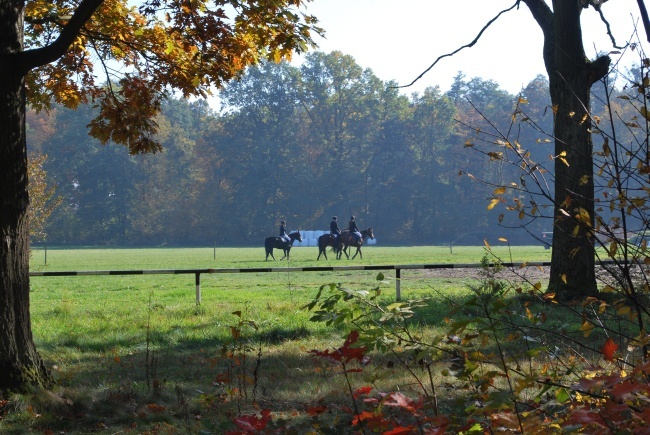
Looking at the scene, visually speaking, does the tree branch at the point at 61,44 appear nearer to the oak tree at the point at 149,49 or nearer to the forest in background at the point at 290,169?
the oak tree at the point at 149,49

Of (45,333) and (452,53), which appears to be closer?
(452,53)

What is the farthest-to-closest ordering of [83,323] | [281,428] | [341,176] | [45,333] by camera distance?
[341,176] < [83,323] < [45,333] < [281,428]

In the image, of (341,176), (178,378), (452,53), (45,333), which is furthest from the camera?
(341,176)

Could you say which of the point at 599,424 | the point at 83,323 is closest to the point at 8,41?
the point at 599,424

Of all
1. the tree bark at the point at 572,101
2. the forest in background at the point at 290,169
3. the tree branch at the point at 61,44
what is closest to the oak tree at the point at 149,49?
the tree branch at the point at 61,44

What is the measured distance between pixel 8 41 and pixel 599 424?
578 cm

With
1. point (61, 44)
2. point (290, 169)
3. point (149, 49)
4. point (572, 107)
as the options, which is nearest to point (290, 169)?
point (290, 169)

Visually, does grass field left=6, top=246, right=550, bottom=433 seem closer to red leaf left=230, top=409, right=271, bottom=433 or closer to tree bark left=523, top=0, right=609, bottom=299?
red leaf left=230, top=409, right=271, bottom=433

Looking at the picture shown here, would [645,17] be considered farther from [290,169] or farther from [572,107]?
[290,169]

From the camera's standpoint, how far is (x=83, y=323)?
12.8m

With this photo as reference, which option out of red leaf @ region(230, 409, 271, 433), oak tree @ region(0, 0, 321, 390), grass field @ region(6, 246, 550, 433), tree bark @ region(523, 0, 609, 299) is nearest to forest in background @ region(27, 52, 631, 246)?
grass field @ region(6, 246, 550, 433)

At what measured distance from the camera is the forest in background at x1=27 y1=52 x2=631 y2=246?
82.8m

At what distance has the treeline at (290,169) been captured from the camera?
82875 millimetres

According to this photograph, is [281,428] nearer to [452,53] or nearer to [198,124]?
[452,53]
